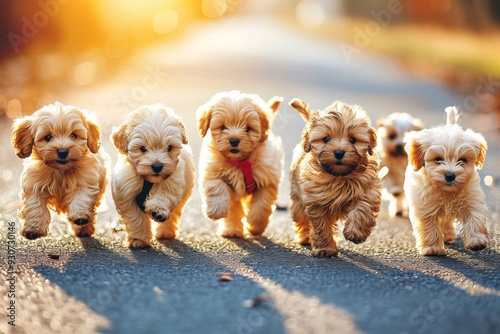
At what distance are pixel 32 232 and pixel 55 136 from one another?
0.87 meters

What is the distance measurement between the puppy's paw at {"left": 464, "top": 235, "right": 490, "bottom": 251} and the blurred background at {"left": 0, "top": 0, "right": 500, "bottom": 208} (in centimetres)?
544

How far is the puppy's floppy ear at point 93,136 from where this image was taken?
7340 mm

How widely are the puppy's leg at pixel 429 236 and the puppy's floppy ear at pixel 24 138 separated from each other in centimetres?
359

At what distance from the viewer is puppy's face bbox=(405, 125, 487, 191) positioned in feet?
22.9

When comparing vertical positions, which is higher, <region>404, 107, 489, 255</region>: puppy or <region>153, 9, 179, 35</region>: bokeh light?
<region>153, 9, 179, 35</region>: bokeh light

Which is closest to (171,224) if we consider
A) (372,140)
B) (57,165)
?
(57,165)

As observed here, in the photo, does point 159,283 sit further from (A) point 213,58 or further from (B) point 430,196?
(A) point 213,58

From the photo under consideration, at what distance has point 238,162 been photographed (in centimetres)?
777

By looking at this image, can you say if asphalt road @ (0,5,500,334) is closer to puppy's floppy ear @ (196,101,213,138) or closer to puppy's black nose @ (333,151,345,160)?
puppy's black nose @ (333,151,345,160)

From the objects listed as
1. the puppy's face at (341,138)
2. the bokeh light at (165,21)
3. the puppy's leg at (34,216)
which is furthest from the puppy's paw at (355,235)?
the bokeh light at (165,21)

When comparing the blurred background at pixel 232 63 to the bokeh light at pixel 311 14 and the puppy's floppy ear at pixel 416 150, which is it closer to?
the puppy's floppy ear at pixel 416 150

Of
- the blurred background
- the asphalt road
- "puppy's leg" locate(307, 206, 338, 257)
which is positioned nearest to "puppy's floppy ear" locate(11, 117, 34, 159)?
the asphalt road

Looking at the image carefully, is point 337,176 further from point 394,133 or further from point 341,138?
point 394,133

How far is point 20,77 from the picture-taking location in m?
20.5
